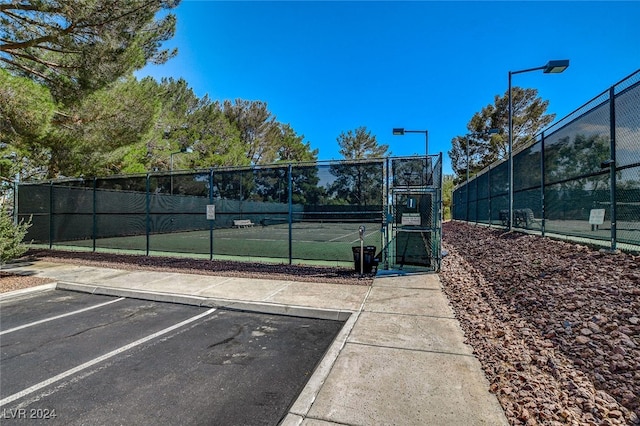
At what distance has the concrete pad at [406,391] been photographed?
2498 mm

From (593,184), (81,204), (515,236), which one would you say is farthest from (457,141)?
(81,204)

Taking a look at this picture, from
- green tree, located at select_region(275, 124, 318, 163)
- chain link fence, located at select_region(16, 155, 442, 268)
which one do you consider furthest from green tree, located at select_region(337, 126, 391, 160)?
chain link fence, located at select_region(16, 155, 442, 268)

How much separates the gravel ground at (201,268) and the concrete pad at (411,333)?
2336 millimetres

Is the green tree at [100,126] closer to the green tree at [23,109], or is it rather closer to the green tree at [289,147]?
the green tree at [23,109]

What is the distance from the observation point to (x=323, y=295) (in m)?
6.11

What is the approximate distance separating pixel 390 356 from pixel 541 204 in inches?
306

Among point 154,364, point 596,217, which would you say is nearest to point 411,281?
point 596,217

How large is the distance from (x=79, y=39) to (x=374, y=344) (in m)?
10.5

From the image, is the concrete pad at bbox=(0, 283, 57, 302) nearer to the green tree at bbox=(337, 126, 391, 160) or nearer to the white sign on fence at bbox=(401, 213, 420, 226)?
the white sign on fence at bbox=(401, 213, 420, 226)

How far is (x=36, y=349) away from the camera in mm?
3994

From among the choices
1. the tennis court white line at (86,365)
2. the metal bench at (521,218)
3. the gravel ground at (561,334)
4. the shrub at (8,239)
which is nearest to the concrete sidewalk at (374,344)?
the gravel ground at (561,334)

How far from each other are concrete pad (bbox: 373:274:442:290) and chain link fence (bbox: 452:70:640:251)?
3.01 metres

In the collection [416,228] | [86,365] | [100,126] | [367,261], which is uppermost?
[100,126]

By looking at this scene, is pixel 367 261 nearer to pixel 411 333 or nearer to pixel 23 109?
pixel 411 333
